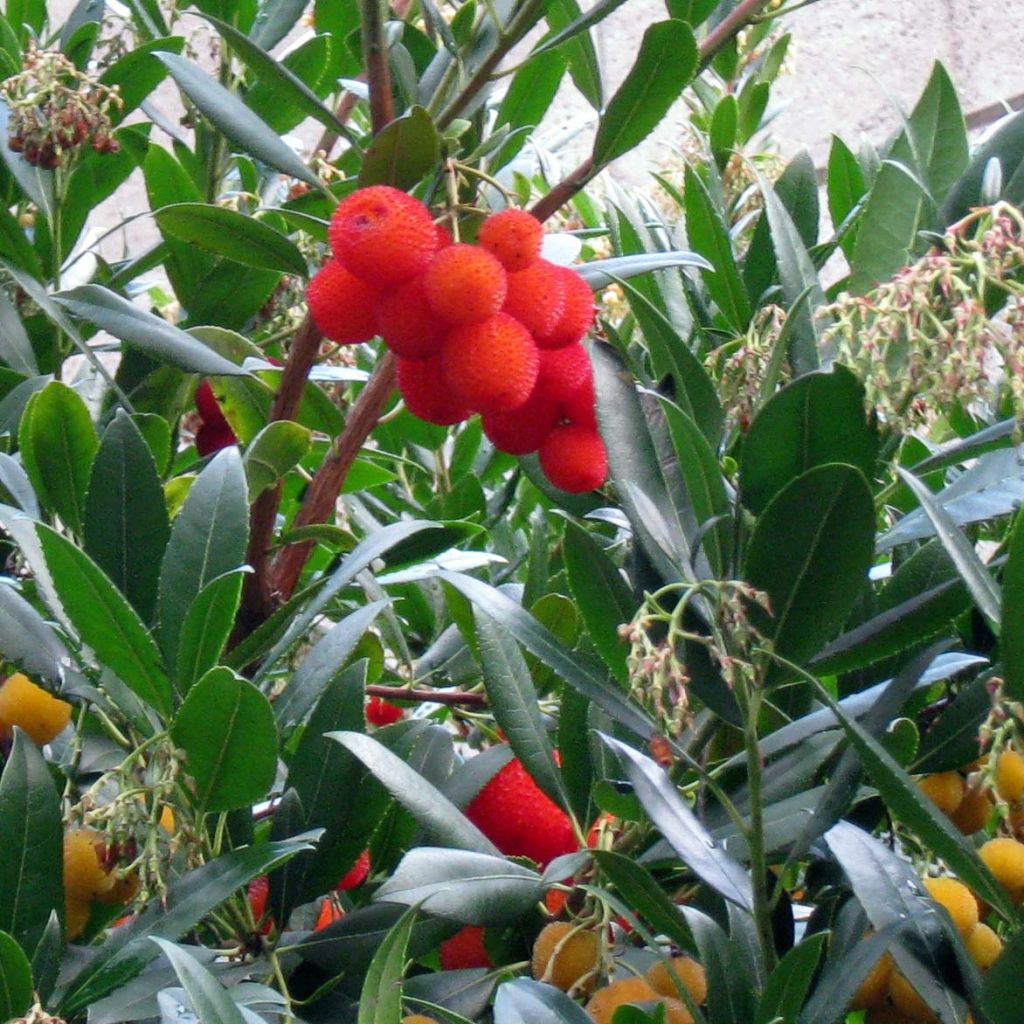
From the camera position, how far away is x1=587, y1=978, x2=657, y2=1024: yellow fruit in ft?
1.85

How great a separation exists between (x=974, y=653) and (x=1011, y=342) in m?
0.19

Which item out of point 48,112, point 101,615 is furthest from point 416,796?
point 48,112

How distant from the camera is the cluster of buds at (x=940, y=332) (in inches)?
20.5

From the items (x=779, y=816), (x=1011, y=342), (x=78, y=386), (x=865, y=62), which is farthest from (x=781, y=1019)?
(x=865, y=62)

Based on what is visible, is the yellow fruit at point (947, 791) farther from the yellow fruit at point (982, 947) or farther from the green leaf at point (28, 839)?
the green leaf at point (28, 839)

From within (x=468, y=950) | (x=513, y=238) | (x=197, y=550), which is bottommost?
(x=468, y=950)

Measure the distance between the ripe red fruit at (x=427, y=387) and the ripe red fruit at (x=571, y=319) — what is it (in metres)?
0.05

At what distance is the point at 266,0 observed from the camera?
3.37ft

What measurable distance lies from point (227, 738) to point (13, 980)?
0.38 feet

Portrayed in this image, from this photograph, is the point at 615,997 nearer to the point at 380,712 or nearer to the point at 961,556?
the point at 961,556

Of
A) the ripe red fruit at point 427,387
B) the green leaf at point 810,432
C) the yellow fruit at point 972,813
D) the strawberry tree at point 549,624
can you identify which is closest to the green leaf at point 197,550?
the strawberry tree at point 549,624

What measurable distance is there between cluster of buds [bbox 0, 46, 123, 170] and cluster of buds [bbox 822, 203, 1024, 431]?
1.69ft

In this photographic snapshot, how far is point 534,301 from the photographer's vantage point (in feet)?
2.19

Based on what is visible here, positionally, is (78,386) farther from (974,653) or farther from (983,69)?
(983,69)
